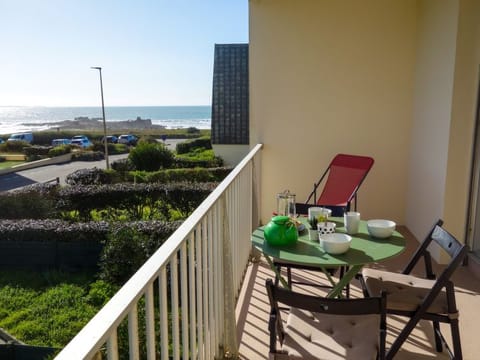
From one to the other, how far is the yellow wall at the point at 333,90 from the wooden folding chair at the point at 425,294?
2.55m

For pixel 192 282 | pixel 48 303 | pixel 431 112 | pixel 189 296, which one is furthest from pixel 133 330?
pixel 48 303

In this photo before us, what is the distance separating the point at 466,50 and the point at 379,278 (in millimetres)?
2285

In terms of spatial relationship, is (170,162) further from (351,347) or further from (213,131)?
(351,347)

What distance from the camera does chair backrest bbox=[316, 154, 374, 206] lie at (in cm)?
393

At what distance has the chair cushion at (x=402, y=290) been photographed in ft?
6.66

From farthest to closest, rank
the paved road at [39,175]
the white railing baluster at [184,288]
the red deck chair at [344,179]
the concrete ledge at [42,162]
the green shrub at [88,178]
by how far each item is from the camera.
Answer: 1. the concrete ledge at [42,162]
2. the paved road at [39,175]
3. the green shrub at [88,178]
4. the red deck chair at [344,179]
5. the white railing baluster at [184,288]

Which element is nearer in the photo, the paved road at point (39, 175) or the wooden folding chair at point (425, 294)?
the wooden folding chair at point (425, 294)

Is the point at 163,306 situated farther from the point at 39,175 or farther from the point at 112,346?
the point at 39,175

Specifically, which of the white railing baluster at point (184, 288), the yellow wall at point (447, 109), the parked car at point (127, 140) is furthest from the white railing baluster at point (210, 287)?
the parked car at point (127, 140)

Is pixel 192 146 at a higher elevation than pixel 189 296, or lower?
lower

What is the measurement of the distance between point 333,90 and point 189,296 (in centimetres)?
351

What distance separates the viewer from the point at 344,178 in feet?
13.5

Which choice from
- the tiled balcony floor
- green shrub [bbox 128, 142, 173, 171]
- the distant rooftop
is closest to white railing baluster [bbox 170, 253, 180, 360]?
the tiled balcony floor

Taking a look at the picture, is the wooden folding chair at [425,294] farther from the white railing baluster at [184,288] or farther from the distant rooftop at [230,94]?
the distant rooftop at [230,94]
